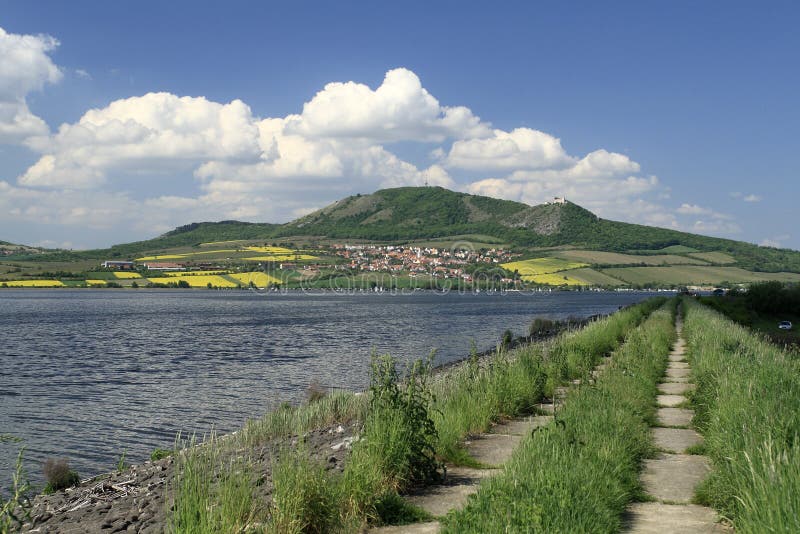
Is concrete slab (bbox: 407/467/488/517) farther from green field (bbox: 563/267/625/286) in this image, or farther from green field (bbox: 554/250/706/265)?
green field (bbox: 554/250/706/265)

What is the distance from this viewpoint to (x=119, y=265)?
6772 inches

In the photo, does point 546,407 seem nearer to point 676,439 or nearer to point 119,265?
point 676,439

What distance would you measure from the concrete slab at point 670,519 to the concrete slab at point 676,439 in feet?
9.17

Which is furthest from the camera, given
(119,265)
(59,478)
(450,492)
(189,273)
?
(119,265)

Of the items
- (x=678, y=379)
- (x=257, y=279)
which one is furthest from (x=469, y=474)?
(x=257, y=279)

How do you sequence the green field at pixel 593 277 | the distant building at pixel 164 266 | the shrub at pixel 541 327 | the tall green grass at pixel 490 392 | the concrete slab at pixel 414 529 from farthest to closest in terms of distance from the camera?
the distant building at pixel 164 266
the green field at pixel 593 277
the shrub at pixel 541 327
the tall green grass at pixel 490 392
the concrete slab at pixel 414 529

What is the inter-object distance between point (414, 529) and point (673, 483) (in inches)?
136

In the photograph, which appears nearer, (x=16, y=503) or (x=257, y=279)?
(x=16, y=503)

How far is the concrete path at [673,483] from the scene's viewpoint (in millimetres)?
6227

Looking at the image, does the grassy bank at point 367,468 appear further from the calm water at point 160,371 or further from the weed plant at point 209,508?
the calm water at point 160,371

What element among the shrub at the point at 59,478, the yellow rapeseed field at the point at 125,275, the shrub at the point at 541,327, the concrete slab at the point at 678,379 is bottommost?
the shrub at the point at 541,327

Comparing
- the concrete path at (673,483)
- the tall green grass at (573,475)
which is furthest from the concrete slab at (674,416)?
the tall green grass at (573,475)

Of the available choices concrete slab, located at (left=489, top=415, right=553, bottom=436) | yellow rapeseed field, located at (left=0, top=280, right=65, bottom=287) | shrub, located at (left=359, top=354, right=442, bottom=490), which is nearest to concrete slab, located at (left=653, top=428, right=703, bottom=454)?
concrete slab, located at (left=489, top=415, right=553, bottom=436)

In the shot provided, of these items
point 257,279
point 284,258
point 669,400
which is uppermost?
point 284,258
